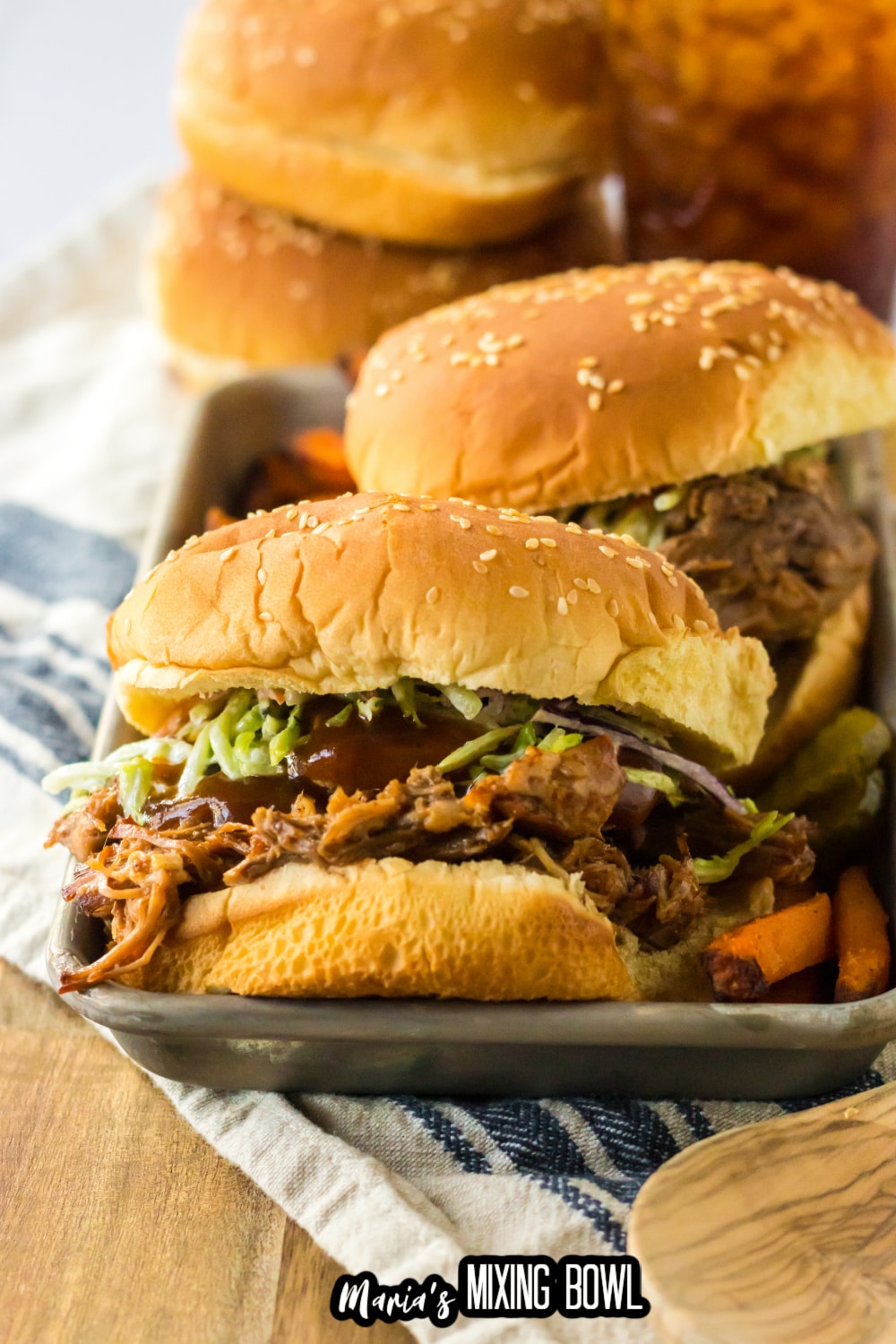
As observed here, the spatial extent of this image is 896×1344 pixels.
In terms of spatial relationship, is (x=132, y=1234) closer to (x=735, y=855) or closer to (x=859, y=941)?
(x=735, y=855)

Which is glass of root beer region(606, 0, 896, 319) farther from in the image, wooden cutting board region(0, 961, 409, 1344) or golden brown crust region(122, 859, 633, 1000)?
wooden cutting board region(0, 961, 409, 1344)

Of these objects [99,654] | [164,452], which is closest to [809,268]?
[164,452]

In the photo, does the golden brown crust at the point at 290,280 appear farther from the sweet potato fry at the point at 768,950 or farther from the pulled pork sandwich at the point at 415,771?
the sweet potato fry at the point at 768,950

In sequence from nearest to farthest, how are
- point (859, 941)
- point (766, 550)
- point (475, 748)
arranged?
1. point (475, 748)
2. point (859, 941)
3. point (766, 550)

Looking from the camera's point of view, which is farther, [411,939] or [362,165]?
[362,165]

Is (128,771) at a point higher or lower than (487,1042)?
higher

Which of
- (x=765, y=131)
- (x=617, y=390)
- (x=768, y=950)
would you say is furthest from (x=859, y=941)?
(x=765, y=131)
